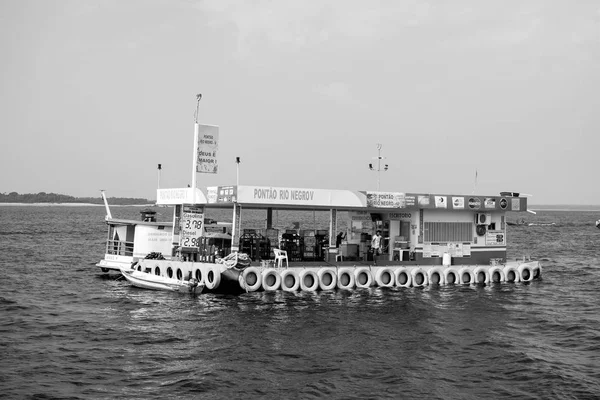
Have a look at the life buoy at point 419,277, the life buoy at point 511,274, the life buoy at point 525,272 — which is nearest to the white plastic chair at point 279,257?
the life buoy at point 419,277

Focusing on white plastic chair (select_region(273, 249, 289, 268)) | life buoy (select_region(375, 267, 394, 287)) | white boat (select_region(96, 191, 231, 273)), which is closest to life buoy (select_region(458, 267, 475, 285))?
life buoy (select_region(375, 267, 394, 287))

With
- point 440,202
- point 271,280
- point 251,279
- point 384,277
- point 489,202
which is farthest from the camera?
point 489,202

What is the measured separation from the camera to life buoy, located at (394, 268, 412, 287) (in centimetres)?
3362

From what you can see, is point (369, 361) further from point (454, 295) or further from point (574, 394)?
point (454, 295)

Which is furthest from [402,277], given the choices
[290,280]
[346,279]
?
[290,280]

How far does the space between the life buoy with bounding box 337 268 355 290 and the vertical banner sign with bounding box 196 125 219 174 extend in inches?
340

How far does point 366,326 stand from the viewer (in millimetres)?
25188

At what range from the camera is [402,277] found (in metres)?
33.8

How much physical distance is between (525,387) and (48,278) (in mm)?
30813

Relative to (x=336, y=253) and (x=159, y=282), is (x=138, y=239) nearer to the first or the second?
(x=159, y=282)

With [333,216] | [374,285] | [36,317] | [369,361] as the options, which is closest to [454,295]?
[374,285]

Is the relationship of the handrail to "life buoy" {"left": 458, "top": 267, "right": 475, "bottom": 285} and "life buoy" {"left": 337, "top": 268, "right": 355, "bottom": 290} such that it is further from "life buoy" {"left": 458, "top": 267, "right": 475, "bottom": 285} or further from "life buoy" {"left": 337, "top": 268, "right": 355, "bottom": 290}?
"life buoy" {"left": 458, "top": 267, "right": 475, "bottom": 285}

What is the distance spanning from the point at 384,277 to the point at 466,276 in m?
5.46

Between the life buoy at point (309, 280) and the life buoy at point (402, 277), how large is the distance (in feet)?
15.7
